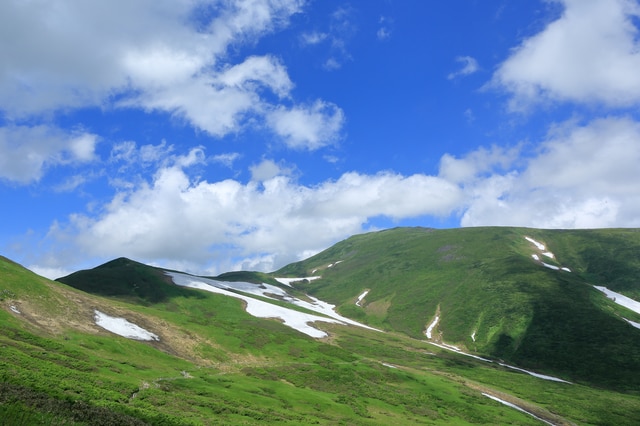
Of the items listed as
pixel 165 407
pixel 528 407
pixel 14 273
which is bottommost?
pixel 528 407

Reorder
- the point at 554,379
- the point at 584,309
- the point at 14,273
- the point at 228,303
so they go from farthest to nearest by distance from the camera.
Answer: the point at 584,309, the point at 228,303, the point at 554,379, the point at 14,273

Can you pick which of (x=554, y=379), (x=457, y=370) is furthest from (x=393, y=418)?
(x=554, y=379)

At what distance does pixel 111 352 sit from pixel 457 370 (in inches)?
3500

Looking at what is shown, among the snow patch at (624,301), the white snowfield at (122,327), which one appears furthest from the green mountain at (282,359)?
the snow patch at (624,301)

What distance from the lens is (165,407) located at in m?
40.9

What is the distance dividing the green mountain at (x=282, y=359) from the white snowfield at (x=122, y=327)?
267 millimetres

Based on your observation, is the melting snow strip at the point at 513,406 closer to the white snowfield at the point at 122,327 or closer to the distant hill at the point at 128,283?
the white snowfield at the point at 122,327

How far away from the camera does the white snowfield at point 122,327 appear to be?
2886 inches

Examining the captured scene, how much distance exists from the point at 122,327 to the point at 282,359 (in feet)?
104

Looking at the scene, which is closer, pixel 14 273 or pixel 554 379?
pixel 14 273

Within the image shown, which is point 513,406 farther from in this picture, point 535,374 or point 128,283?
point 128,283

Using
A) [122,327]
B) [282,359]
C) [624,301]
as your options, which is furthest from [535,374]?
[122,327]

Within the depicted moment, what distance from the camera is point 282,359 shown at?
86.6m

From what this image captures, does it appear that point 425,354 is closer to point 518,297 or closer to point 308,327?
point 308,327
